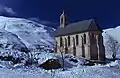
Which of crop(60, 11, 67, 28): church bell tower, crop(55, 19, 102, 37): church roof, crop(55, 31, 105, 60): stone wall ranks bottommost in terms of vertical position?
crop(55, 31, 105, 60): stone wall

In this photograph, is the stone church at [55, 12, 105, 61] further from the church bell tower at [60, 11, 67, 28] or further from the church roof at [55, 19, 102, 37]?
the church bell tower at [60, 11, 67, 28]

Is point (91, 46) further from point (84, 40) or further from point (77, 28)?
point (77, 28)

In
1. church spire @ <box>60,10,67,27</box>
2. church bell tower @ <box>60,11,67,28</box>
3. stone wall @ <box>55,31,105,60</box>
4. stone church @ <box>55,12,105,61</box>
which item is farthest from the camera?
church spire @ <box>60,10,67,27</box>

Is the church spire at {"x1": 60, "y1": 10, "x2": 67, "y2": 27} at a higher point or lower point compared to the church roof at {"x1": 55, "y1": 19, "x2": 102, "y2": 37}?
higher

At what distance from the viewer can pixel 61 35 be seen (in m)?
79.3

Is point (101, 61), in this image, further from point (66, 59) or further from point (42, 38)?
point (42, 38)

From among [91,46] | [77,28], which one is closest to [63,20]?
[77,28]

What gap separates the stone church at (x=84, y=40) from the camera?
68.8m

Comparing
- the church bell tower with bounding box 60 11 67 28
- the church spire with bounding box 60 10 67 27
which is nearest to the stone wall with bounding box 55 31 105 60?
the church bell tower with bounding box 60 11 67 28

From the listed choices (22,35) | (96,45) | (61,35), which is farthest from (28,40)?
(96,45)

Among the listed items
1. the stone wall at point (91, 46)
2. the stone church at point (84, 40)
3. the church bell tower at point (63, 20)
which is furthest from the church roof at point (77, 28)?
the church bell tower at point (63, 20)

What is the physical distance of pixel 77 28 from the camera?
73.5 meters

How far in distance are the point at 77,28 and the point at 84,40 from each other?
456 centimetres

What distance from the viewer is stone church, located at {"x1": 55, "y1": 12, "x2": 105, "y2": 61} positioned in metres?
68.8
